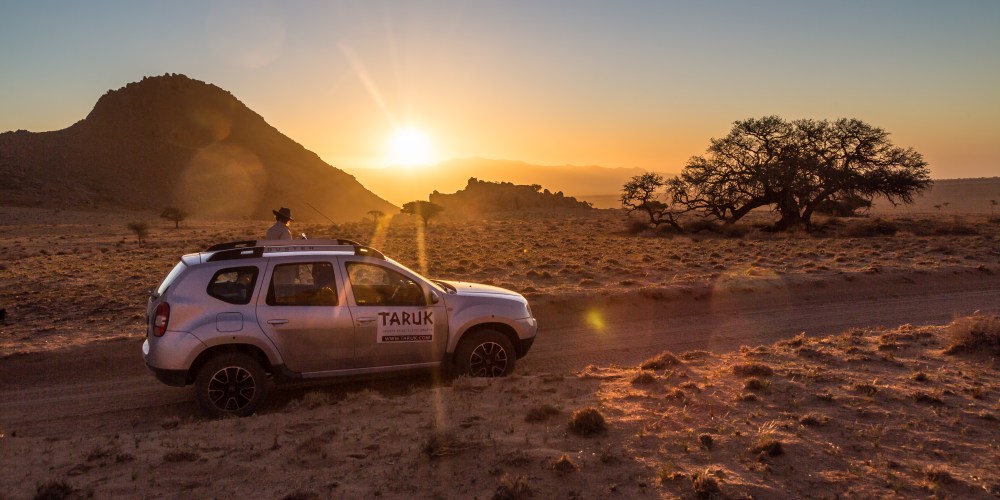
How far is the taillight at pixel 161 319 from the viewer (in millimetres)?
6988

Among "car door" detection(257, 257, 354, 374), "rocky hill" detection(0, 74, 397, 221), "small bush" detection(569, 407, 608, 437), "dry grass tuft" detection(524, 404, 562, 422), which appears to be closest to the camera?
"small bush" detection(569, 407, 608, 437)

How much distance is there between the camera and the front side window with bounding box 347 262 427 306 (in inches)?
309

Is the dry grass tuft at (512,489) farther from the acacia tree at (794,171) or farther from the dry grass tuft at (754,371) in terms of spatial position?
the acacia tree at (794,171)

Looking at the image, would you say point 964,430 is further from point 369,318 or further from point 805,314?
point 805,314

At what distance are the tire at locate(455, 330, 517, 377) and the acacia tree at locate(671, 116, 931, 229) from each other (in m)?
38.0

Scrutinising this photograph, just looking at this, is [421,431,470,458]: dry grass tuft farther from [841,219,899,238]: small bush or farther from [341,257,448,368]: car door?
[841,219,899,238]: small bush

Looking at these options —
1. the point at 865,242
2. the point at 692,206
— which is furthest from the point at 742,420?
the point at 692,206

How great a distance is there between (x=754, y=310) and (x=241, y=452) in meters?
11.5

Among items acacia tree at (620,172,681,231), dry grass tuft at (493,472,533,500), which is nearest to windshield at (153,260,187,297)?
dry grass tuft at (493,472,533,500)

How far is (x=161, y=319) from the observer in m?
7.00

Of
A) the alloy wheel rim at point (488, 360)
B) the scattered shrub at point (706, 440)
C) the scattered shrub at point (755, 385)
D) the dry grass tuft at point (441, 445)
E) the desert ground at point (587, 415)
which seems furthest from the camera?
the alloy wheel rim at point (488, 360)

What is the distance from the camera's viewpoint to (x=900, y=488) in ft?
16.2

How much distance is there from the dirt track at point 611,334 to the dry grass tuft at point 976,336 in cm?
160

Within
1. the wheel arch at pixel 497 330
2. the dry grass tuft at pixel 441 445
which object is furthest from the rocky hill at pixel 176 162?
the dry grass tuft at pixel 441 445
